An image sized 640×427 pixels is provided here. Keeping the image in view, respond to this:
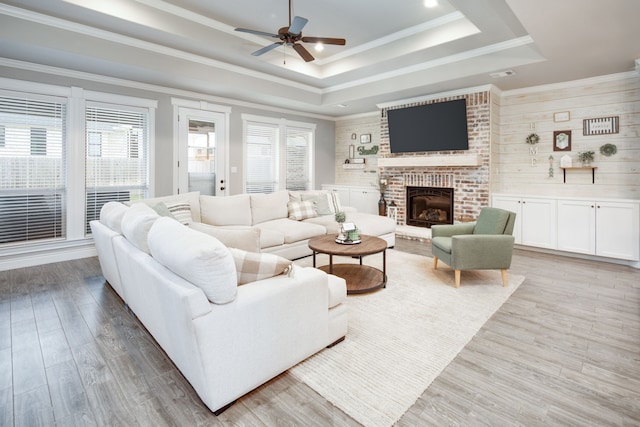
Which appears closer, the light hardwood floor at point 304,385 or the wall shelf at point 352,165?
the light hardwood floor at point 304,385

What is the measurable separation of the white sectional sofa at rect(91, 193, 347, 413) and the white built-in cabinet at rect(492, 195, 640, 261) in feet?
14.3

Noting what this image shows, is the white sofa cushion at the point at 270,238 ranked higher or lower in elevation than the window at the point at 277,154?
lower

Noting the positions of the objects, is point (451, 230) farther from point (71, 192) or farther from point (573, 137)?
point (71, 192)

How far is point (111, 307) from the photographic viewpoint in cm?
318

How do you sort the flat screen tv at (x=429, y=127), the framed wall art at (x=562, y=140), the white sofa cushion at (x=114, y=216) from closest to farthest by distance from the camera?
1. the white sofa cushion at (x=114, y=216)
2. the framed wall art at (x=562, y=140)
3. the flat screen tv at (x=429, y=127)

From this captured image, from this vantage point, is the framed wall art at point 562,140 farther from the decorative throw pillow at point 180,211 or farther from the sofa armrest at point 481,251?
the decorative throw pillow at point 180,211

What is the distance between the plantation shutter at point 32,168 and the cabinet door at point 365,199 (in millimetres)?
5686

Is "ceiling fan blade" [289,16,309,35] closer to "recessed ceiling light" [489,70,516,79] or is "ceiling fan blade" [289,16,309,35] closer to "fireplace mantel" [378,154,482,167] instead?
"recessed ceiling light" [489,70,516,79]

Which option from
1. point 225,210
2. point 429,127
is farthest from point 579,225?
point 225,210

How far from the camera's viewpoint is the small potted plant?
5074 millimetres

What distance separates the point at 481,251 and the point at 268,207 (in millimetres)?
3132

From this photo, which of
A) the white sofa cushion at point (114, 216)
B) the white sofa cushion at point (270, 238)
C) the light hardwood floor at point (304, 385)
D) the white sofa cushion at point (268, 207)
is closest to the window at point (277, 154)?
the white sofa cushion at point (268, 207)

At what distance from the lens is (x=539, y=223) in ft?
17.4

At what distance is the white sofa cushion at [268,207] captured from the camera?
17.0ft
